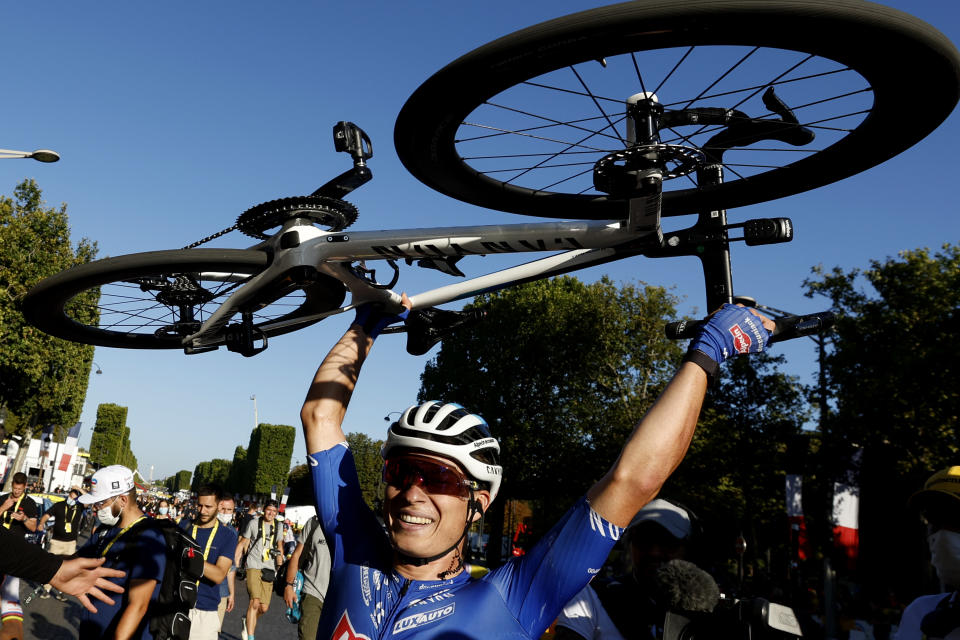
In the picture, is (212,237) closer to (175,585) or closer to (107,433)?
(175,585)

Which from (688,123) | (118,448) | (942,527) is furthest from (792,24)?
(118,448)

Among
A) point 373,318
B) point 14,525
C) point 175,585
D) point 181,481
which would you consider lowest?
point 181,481

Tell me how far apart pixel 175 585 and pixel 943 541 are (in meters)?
4.49

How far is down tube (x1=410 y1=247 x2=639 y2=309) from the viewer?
371 cm

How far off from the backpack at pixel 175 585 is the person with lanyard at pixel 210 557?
5.91 ft

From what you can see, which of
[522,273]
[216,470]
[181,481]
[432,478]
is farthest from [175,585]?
[181,481]

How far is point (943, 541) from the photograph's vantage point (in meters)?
3.07

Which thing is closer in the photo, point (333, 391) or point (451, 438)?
point (451, 438)

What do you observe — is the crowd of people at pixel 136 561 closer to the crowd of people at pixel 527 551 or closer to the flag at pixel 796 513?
the crowd of people at pixel 527 551

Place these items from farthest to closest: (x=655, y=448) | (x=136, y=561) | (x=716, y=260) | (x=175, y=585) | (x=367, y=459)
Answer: (x=367, y=459)
(x=175, y=585)
(x=136, y=561)
(x=716, y=260)
(x=655, y=448)

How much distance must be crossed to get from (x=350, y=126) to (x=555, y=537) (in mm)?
3320

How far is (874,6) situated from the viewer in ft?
8.78

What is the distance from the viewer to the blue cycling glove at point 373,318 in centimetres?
304

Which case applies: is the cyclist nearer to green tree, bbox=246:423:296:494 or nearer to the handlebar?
the handlebar
